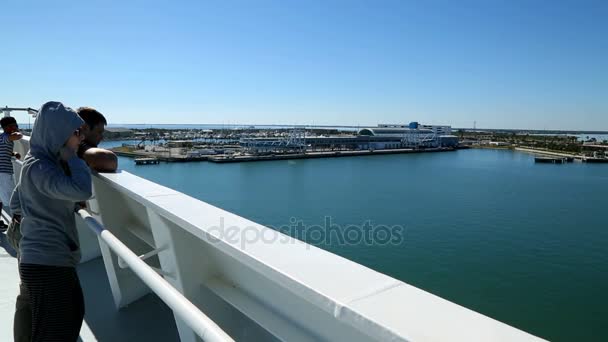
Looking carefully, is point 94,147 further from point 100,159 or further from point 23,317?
point 23,317

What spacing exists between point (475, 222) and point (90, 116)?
14753 millimetres

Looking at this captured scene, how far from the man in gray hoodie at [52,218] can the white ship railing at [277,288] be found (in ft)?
0.35

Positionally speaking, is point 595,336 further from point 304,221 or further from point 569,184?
point 569,184

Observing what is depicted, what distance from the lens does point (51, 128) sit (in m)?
0.84

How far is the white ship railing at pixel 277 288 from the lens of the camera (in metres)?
0.47

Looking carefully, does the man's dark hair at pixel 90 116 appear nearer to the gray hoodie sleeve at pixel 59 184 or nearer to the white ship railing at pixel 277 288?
the white ship railing at pixel 277 288

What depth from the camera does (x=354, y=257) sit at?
988cm

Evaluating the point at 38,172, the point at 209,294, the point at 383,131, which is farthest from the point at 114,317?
the point at 383,131

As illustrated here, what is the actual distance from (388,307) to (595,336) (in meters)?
8.22

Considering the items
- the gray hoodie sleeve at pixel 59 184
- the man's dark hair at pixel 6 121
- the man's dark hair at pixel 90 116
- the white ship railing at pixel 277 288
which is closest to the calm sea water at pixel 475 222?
the white ship railing at pixel 277 288

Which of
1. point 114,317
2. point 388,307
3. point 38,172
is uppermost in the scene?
point 38,172

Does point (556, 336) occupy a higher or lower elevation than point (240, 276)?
lower

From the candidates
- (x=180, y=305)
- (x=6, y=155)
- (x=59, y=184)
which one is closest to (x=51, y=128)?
(x=59, y=184)

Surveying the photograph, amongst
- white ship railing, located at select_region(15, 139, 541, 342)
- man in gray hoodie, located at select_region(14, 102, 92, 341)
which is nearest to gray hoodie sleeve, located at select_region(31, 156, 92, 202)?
man in gray hoodie, located at select_region(14, 102, 92, 341)
